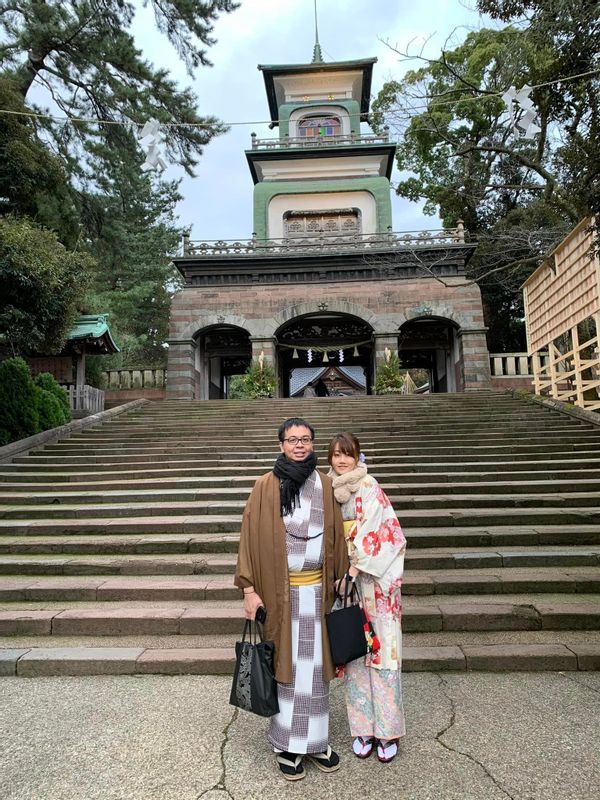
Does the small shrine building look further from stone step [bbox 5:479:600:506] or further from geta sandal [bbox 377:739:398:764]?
geta sandal [bbox 377:739:398:764]

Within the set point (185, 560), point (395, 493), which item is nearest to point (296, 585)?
point (185, 560)

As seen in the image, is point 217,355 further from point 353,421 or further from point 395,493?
point 395,493

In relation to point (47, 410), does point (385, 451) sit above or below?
below

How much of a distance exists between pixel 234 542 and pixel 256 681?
3097 millimetres

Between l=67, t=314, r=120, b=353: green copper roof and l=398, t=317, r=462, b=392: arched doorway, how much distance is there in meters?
9.53

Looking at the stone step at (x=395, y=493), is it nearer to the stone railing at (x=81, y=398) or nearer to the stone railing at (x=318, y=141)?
the stone railing at (x=81, y=398)

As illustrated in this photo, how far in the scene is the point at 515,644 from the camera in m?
3.70

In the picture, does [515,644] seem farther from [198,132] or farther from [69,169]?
[69,169]

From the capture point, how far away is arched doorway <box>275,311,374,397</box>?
19062 mm

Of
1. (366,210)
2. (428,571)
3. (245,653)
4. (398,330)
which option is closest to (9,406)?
(428,571)

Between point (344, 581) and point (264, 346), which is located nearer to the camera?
point (344, 581)

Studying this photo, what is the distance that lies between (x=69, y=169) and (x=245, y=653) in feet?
44.8

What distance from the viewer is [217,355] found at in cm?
2017

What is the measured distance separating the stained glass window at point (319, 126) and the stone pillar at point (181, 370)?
36.3 ft
